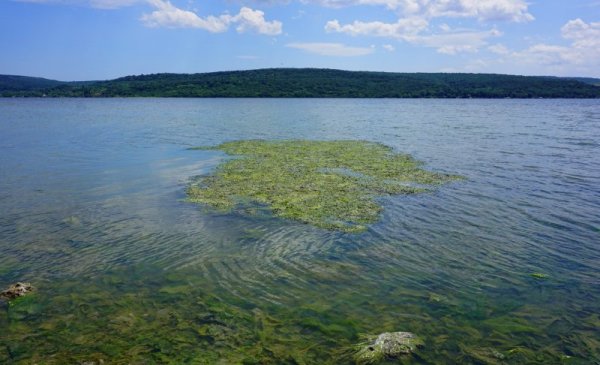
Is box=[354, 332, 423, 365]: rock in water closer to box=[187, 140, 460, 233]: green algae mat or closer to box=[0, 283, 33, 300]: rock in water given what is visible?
box=[187, 140, 460, 233]: green algae mat

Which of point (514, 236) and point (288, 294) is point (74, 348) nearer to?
point (288, 294)

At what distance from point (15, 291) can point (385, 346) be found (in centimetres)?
923

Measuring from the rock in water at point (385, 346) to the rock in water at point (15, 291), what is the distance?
28.0ft

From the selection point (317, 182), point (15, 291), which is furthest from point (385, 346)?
point (317, 182)

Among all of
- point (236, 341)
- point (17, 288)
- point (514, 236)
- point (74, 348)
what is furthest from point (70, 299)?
point (514, 236)

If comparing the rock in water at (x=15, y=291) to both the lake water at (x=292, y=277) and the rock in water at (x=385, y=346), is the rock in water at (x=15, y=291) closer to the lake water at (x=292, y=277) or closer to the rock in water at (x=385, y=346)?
the lake water at (x=292, y=277)

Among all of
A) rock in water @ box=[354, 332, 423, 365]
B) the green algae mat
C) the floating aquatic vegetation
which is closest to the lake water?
the floating aquatic vegetation

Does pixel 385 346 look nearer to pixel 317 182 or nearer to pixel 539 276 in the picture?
pixel 539 276

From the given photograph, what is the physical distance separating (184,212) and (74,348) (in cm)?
979

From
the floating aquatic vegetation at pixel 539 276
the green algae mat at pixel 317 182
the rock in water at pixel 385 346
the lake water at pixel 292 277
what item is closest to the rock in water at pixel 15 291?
the lake water at pixel 292 277

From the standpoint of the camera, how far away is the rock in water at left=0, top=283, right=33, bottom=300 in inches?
418

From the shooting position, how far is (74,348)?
8.70 meters

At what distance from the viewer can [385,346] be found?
8.69m

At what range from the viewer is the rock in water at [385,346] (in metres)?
8.42
